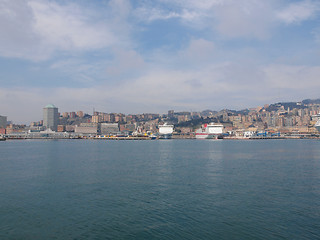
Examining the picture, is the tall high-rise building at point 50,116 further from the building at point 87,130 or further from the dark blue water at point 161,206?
the dark blue water at point 161,206

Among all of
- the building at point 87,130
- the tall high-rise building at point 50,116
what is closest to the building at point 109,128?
the building at point 87,130

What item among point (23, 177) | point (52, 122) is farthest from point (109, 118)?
point (23, 177)

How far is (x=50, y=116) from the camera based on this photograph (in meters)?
186

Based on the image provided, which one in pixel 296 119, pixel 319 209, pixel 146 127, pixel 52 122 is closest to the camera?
pixel 319 209

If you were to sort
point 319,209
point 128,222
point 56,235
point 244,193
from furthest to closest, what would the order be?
1. point 244,193
2. point 319,209
3. point 128,222
4. point 56,235

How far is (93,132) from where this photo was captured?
509 feet

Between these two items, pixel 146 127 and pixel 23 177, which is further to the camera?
pixel 146 127

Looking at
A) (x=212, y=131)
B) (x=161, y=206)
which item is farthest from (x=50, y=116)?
(x=161, y=206)

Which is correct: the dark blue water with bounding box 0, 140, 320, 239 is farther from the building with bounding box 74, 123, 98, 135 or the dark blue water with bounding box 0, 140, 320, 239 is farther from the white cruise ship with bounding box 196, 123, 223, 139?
the building with bounding box 74, 123, 98, 135

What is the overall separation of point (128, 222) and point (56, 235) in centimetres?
233

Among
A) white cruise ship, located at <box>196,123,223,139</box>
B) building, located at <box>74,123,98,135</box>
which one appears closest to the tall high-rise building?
building, located at <box>74,123,98,135</box>

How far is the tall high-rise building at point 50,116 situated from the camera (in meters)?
184

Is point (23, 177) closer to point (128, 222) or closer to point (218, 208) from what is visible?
point (128, 222)

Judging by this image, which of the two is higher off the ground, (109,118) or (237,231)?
(109,118)
